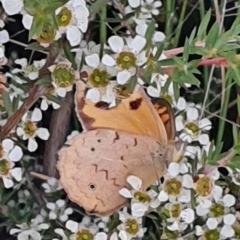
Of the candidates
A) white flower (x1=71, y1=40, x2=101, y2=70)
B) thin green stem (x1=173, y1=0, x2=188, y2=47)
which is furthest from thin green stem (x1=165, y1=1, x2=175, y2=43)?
white flower (x1=71, y1=40, x2=101, y2=70)

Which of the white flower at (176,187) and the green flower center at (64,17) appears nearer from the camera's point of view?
the green flower center at (64,17)

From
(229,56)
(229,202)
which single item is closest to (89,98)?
(229,56)

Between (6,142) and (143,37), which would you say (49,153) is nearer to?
(6,142)

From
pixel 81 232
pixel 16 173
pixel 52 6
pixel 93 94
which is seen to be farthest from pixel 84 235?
pixel 52 6

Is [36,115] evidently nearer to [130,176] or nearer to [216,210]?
[130,176]

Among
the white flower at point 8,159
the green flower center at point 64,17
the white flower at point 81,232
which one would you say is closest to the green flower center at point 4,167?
the white flower at point 8,159

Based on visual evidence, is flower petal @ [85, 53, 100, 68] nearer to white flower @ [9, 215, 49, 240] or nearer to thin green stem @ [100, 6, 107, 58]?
thin green stem @ [100, 6, 107, 58]

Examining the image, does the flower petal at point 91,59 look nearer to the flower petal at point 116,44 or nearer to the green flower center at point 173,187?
the flower petal at point 116,44
